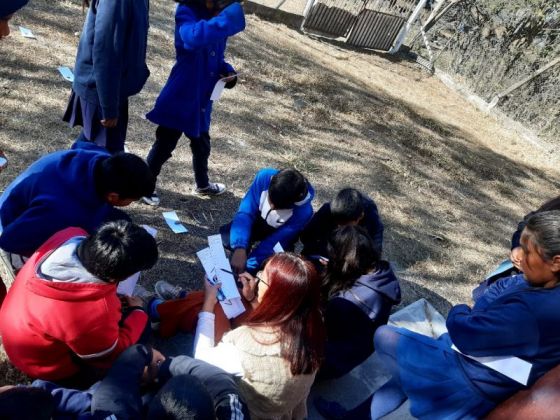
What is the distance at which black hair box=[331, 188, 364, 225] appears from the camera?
2.73m

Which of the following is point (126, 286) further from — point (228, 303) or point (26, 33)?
point (26, 33)

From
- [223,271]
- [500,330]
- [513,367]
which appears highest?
[500,330]

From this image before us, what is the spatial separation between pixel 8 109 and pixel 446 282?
13.2ft

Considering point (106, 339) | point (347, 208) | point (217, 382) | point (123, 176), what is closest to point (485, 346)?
point (217, 382)

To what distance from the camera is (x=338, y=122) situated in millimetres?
6117

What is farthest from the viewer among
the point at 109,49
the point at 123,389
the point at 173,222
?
the point at 173,222

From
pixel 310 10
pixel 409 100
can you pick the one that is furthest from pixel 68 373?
pixel 310 10

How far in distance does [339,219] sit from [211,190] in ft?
4.76

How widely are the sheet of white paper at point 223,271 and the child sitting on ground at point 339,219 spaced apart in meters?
0.54

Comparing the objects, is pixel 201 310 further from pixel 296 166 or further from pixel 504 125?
pixel 504 125

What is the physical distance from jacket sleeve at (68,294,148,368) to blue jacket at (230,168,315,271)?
100 cm

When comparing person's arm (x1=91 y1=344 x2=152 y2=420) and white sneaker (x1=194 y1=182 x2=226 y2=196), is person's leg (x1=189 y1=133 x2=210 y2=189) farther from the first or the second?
person's arm (x1=91 y1=344 x2=152 y2=420)

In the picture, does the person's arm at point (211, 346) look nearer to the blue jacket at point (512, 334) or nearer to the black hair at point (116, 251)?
the black hair at point (116, 251)

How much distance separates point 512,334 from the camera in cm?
172
